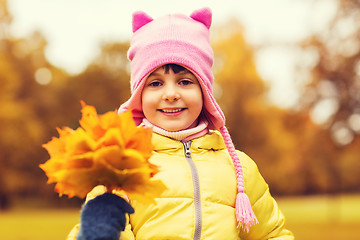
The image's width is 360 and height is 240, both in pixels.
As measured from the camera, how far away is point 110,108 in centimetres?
2402

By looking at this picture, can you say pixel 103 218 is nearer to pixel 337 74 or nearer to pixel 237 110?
pixel 337 74

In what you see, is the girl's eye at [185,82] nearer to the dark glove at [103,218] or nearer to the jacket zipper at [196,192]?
the jacket zipper at [196,192]

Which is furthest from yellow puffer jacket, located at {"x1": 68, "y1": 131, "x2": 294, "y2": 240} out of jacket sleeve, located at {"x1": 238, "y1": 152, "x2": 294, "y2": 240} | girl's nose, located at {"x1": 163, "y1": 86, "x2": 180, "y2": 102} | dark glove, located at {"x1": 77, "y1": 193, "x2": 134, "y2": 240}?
dark glove, located at {"x1": 77, "y1": 193, "x2": 134, "y2": 240}

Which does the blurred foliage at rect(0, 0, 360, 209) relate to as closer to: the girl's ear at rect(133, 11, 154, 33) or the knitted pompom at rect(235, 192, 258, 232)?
the girl's ear at rect(133, 11, 154, 33)

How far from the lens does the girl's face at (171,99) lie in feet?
9.60

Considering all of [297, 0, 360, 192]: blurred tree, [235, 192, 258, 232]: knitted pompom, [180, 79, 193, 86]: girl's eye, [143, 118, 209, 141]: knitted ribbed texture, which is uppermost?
[297, 0, 360, 192]: blurred tree

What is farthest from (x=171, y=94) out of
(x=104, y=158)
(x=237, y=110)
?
(x=237, y=110)

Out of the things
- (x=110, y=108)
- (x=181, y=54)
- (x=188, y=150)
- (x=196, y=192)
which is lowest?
(x=196, y=192)

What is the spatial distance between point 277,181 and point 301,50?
42.6ft

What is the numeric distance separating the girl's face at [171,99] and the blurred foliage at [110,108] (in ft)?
41.7

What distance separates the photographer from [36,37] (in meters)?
23.1

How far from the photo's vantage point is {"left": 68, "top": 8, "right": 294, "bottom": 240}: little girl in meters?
2.70

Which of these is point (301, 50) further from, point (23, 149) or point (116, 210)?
point (116, 210)

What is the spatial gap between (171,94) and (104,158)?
109 cm
